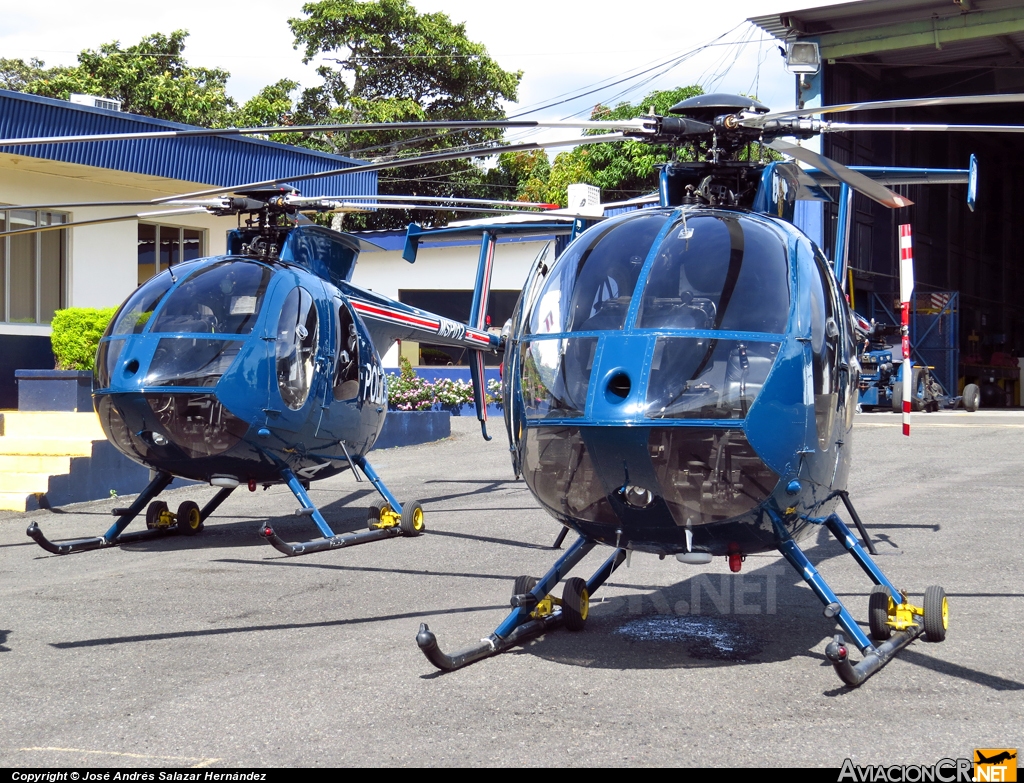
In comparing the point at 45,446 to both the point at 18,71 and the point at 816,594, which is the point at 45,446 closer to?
the point at 816,594

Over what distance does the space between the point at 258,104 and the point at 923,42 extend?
18126 mm

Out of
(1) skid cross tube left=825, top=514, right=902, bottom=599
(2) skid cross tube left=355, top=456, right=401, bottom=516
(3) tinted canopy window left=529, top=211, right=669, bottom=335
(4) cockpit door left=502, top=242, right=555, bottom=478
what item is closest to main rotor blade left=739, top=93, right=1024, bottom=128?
(3) tinted canopy window left=529, top=211, right=669, bottom=335

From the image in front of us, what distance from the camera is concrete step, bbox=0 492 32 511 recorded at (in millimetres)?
10883

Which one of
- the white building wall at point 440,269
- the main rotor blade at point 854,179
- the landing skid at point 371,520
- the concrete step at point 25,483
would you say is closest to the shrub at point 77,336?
the concrete step at point 25,483

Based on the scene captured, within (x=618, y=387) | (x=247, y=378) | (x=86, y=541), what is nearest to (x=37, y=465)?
(x=86, y=541)

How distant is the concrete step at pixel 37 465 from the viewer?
1138 cm

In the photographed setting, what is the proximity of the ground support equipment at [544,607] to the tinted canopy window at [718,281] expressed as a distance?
1244mm

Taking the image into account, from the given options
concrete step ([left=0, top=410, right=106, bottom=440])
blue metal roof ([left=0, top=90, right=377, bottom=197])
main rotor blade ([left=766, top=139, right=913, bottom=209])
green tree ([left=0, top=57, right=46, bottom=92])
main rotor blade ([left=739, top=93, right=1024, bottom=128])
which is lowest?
concrete step ([left=0, top=410, right=106, bottom=440])

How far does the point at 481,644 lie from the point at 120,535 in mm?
5150

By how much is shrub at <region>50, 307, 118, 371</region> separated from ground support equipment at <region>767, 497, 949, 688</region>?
10325 mm

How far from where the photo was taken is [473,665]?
5.13 meters

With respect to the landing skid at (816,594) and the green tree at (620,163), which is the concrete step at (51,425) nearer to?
the landing skid at (816,594)

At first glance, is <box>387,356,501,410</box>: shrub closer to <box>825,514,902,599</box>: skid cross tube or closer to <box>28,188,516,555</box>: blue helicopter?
<box>28,188,516,555</box>: blue helicopter

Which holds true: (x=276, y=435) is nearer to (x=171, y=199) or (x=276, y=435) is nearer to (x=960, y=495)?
(x=171, y=199)
